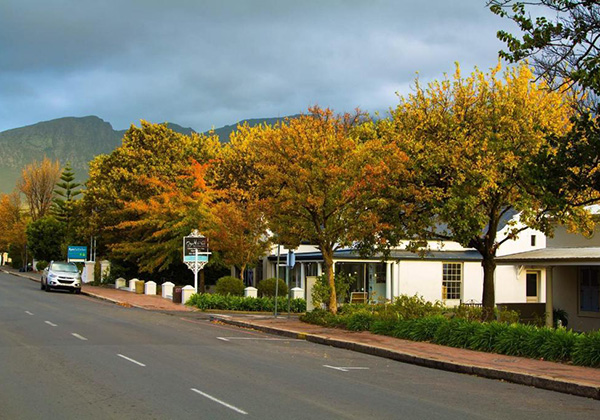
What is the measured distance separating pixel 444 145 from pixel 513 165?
2.40 m

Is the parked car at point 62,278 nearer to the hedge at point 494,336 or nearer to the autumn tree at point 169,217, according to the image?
the autumn tree at point 169,217

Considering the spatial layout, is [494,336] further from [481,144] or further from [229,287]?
[229,287]

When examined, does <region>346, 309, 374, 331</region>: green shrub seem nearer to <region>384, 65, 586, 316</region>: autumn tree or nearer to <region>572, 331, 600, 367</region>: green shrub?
<region>384, 65, 586, 316</region>: autumn tree

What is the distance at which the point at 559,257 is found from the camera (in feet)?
77.4

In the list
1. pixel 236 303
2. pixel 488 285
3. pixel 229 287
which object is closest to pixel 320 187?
pixel 488 285

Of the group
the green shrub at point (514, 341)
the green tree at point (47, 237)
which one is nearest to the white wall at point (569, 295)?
the green shrub at point (514, 341)

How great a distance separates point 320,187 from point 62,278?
24.0 m

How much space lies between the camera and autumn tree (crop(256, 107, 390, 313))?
24.1m

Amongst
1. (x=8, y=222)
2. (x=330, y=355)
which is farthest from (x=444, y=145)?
(x=8, y=222)

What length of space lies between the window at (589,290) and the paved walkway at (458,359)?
10459 millimetres

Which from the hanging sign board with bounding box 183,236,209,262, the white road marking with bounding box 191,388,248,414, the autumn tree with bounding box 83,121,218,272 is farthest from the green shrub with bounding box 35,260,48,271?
the white road marking with bounding box 191,388,248,414

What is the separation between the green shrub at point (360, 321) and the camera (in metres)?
21.8

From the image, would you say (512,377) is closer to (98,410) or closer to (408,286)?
(98,410)

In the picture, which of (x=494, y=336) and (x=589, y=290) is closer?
(x=494, y=336)
